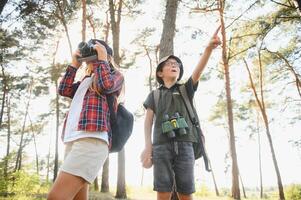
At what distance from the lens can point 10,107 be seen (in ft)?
86.5

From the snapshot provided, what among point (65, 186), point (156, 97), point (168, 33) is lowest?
point (65, 186)

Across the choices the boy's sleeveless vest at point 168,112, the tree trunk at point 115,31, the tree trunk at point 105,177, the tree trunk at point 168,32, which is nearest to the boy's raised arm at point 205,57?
the boy's sleeveless vest at point 168,112

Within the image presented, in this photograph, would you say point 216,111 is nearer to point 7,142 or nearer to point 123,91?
point 7,142

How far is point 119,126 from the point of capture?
256 centimetres

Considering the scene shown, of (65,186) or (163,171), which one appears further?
(163,171)

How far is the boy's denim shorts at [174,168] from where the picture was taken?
9.81 ft

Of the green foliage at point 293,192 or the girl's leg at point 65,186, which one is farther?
the green foliage at point 293,192

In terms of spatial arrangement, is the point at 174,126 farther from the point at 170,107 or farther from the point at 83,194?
the point at 83,194

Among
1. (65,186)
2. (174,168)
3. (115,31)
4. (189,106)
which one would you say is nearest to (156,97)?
(189,106)

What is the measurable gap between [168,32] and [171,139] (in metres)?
2.85

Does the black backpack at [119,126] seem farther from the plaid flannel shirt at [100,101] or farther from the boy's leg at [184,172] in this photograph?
the boy's leg at [184,172]

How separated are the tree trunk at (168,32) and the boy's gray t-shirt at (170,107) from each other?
1933mm

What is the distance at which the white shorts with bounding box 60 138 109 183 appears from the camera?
2.16 meters

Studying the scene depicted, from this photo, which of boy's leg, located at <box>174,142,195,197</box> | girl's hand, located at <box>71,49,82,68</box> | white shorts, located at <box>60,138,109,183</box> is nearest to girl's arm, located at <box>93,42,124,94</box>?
girl's hand, located at <box>71,49,82,68</box>
